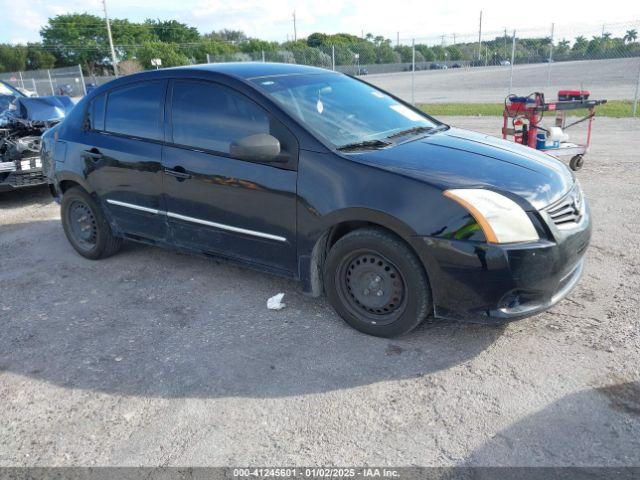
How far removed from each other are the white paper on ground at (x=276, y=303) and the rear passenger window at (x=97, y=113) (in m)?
2.27

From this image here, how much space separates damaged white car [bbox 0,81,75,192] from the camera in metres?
7.05

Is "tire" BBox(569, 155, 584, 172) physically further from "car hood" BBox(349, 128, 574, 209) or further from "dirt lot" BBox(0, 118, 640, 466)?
"car hood" BBox(349, 128, 574, 209)

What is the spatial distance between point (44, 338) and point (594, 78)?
31.5 m

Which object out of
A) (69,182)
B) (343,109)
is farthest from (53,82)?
(343,109)

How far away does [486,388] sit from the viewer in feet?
9.50

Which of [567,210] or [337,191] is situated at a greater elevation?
[337,191]

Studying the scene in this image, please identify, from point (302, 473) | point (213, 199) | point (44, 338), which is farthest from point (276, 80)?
point (302, 473)

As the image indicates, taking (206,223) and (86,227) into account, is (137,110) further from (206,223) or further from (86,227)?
(86,227)

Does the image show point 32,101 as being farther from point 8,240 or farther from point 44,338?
point 44,338

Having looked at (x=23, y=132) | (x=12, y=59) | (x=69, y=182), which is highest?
(x=12, y=59)

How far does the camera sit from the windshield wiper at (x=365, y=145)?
350cm

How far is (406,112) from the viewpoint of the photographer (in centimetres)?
443

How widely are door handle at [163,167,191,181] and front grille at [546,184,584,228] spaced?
257 cm

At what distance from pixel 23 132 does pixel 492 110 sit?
12836 millimetres
